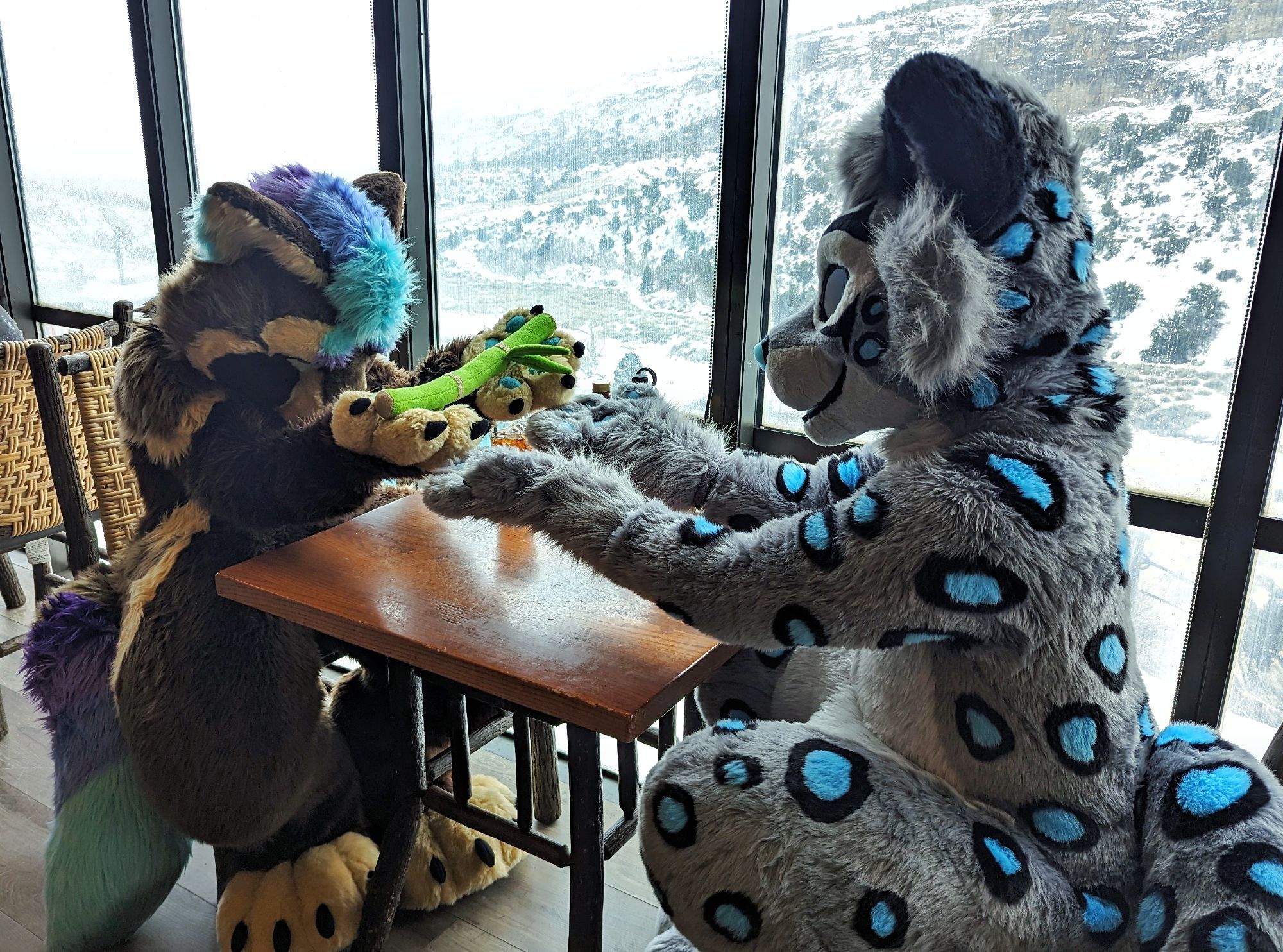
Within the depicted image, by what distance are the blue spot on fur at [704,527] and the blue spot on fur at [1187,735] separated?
531mm

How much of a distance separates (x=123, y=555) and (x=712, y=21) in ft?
4.59

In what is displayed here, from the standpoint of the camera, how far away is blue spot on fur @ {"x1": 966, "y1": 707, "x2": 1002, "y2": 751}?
0.94 metres

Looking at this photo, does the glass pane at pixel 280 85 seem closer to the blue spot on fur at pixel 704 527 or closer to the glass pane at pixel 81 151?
the glass pane at pixel 81 151

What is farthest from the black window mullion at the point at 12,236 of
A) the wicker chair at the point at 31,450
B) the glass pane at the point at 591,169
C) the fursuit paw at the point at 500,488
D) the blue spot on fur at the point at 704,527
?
the blue spot on fur at the point at 704,527

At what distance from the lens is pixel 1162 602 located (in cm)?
153

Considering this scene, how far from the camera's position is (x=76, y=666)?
4.73ft

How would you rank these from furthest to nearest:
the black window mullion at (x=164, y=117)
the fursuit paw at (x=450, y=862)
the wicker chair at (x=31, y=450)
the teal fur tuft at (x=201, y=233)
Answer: the black window mullion at (x=164, y=117) < the wicker chair at (x=31, y=450) < the fursuit paw at (x=450, y=862) < the teal fur tuft at (x=201, y=233)

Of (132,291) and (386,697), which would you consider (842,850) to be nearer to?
(386,697)

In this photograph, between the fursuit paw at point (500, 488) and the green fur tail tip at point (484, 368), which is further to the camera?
the green fur tail tip at point (484, 368)

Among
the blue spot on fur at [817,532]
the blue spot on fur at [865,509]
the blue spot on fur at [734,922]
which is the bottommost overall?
the blue spot on fur at [734,922]

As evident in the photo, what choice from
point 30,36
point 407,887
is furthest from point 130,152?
point 407,887

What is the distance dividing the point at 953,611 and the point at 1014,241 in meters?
0.36

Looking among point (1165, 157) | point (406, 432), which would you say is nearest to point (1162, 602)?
point (1165, 157)

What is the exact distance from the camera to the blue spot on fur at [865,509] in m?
0.89
